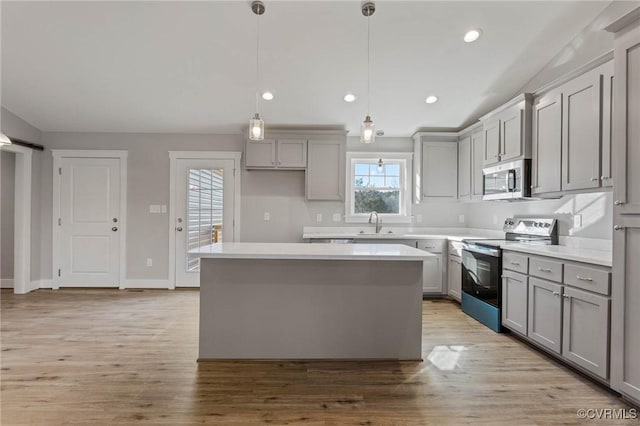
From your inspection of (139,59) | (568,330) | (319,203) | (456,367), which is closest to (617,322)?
(568,330)

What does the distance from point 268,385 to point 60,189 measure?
4739 mm

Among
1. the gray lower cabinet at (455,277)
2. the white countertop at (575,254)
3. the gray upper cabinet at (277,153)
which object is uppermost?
the gray upper cabinet at (277,153)

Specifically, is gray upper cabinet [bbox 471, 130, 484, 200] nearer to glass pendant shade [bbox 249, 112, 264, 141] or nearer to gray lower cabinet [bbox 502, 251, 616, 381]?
gray lower cabinet [bbox 502, 251, 616, 381]

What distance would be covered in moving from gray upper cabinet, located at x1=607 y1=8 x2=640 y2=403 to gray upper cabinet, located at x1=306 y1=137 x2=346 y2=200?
3.00 meters

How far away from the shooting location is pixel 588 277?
88.8 inches

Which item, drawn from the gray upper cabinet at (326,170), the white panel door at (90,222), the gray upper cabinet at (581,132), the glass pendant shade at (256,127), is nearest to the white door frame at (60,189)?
the white panel door at (90,222)

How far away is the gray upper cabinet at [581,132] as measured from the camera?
250 cm

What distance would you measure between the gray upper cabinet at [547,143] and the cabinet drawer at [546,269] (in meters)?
0.72

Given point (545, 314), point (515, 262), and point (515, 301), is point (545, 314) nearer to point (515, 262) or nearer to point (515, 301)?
point (515, 301)

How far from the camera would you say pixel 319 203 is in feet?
16.0

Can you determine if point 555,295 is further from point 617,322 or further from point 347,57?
point 347,57

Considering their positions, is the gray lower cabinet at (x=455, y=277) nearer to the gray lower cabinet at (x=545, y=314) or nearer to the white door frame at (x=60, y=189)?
the gray lower cabinet at (x=545, y=314)

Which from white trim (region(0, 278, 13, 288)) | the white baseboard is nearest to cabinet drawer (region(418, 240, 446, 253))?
the white baseboard

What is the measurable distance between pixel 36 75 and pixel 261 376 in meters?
4.20
